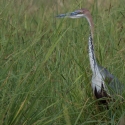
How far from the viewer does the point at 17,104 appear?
3.27 meters

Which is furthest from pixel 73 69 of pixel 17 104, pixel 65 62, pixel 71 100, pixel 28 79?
pixel 17 104

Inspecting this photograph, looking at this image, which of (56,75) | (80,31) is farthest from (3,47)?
(80,31)

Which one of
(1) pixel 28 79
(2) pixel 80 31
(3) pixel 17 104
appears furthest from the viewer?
(2) pixel 80 31

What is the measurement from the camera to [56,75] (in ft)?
13.4

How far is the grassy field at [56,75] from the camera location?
10.7 ft

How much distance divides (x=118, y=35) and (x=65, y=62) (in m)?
1.23

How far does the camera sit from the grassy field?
10.7 ft

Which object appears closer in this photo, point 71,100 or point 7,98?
point 7,98

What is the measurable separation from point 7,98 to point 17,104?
0.55 feet

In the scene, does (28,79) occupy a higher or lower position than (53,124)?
higher

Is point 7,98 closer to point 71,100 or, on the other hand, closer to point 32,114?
point 32,114

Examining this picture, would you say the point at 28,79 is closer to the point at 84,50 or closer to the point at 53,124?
the point at 53,124

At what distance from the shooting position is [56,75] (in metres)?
4.07

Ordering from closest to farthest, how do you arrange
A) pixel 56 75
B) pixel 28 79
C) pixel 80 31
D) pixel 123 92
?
pixel 28 79 < pixel 123 92 < pixel 56 75 < pixel 80 31
